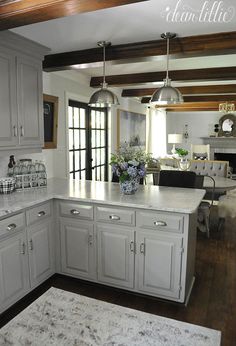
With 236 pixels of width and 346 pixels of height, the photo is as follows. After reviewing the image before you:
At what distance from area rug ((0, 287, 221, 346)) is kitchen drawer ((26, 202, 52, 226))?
138 cm

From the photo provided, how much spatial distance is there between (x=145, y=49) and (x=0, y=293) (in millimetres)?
2524

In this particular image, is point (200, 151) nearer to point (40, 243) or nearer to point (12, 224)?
point (40, 243)

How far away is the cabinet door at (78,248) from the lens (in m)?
2.65

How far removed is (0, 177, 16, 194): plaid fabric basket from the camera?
8.91 ft

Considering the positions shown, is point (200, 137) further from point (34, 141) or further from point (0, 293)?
point (0, 293)

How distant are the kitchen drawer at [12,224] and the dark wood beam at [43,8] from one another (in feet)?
4.72

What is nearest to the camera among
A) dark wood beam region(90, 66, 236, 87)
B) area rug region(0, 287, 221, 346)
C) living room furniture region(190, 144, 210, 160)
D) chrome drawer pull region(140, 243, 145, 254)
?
area rug region(0, 287, 221, 346)

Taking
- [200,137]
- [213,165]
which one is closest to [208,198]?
[213,165]

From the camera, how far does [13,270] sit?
231 centimetres

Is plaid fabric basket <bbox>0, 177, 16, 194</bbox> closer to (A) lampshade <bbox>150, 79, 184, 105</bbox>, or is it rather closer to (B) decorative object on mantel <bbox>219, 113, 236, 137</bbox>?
(A) lampshade <bbox>150, 79, 184, 105</bbox>

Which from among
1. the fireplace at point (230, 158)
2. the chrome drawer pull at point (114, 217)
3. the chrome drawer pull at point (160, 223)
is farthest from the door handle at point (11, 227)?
the fireplace at point (230, 158)

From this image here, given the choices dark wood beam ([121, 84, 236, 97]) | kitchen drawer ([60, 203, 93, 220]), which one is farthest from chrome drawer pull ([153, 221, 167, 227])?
dark wood beam ([121, 84, 236, 97])

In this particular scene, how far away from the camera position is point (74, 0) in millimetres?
1542

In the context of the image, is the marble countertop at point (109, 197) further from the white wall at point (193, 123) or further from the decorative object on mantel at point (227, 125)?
the white wall at point (193, 123)
